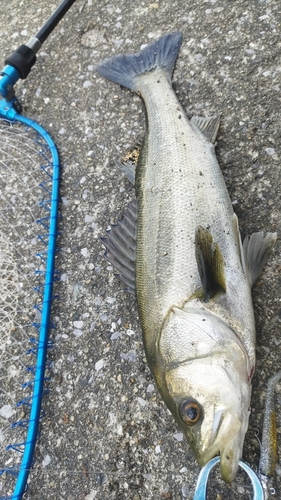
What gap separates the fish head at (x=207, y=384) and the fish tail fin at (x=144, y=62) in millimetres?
1952

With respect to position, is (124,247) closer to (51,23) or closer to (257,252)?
(257,252)

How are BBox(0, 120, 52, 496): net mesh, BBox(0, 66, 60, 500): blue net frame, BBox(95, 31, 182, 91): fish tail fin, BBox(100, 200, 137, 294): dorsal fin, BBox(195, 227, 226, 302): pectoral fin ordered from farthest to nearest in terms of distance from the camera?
BBox(95, 31, 182, 91): fish tail fin
BBox(0, 120, 52, 496): net mesh
BBox(0, 66, 60, 500): blue net frame
BBox(100, 200, 137, 294): dorsal fin
BBox(195, 227, 226, 302): pectoral fin

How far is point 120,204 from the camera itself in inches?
122

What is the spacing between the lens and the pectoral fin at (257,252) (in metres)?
2.39

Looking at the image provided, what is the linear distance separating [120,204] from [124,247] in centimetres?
65

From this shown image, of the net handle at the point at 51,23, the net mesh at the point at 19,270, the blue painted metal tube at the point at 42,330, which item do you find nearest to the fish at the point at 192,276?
the blue painted metal tube at the point at 42,330

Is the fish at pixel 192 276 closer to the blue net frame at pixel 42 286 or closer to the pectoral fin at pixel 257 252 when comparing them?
the pectoral fin at pixel 257 252

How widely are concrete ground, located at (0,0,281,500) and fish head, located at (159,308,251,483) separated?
399mm

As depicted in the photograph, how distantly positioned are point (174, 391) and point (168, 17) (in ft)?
9.93

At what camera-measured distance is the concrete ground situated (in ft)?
7.91

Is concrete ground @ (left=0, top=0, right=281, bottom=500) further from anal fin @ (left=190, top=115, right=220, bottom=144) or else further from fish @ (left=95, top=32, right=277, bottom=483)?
fish @ (left=95, top=32, right=277, bottom=483)

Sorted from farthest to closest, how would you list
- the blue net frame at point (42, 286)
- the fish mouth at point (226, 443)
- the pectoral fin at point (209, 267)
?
1. the blue net frame at point (42, 286)
2. the pectoral fin at point (209, 267)
3. the fish mouth at point (226, 443)

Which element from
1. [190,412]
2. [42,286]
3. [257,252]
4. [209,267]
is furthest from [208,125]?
[190,412]

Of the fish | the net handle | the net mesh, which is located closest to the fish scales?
the fish
